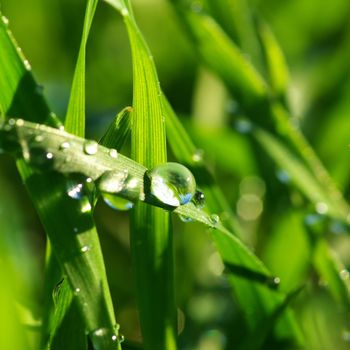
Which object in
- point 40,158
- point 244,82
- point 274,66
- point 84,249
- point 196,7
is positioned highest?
point 196,7

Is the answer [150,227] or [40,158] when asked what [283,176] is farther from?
[40,158]

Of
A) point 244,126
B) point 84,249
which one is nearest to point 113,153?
point 84,249

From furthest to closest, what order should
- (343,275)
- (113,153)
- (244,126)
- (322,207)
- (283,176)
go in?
(244,126), (283,176), (322,207), (343,275), (113,153)

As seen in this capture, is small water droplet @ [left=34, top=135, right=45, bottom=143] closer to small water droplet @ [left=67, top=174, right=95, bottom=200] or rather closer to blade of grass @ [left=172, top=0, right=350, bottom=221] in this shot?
small water droplet @ [left=67, top=174, right=95, bottom=200]

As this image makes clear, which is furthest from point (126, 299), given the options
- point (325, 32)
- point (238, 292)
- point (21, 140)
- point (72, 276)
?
point (325, 32)

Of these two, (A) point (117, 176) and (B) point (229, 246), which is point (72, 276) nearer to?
(A) point (117, 176)
